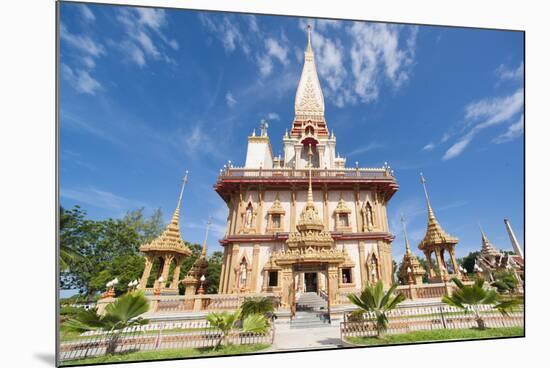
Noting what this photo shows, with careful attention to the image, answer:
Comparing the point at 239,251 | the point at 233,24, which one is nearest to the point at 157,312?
the point at 239,251

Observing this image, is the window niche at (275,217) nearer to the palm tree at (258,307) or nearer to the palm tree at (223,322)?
the palm tree at (258,307)

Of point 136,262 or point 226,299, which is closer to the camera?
point 226,299

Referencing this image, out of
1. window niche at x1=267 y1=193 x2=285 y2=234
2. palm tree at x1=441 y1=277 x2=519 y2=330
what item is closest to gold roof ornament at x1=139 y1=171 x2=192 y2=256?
window niche at x1=267 y1=193 x2=285 y2=234

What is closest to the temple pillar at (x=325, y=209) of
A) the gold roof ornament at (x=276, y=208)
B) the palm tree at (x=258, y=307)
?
the gold roof ornament at (x=276, y=208)

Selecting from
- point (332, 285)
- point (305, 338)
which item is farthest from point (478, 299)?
point (305, 338)

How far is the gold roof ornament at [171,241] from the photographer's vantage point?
928 cm

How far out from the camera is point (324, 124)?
15.8 metres

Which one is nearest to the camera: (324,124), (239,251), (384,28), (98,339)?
(98,339)

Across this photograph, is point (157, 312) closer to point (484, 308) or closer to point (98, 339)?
point (98, 339)

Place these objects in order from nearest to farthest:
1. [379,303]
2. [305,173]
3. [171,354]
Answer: [171,354] → [379,303] → [305,173]

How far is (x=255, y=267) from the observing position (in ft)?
33.8

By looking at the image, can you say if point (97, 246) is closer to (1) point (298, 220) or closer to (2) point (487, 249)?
(1) point (298, 220)

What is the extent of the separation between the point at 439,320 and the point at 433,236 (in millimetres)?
4066

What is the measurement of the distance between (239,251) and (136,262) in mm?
6887
